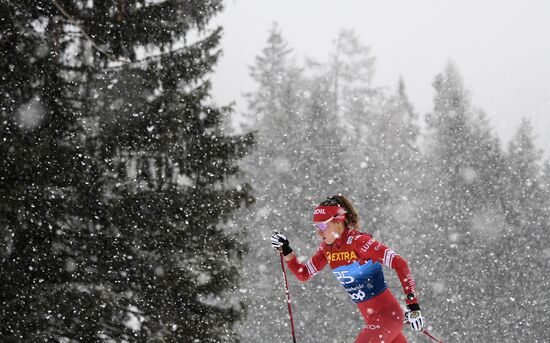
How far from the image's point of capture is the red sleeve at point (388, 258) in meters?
6.51

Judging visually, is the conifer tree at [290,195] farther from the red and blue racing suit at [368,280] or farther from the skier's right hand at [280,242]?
the red and blue racing suit at [368,280]

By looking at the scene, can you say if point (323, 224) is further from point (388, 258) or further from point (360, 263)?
point (388, 258)

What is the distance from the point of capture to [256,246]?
26.1 metres

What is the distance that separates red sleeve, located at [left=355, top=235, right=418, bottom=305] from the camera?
6508 millimetres

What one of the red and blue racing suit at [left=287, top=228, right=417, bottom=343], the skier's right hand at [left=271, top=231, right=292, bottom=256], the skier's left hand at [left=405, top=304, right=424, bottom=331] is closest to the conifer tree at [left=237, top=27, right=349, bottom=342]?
the skier's right hand at [left=271, top=231, right=292, bottom=256]

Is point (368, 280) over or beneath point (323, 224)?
beneath

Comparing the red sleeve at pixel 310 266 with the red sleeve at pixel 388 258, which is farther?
the red sleeve at pixel 310 266

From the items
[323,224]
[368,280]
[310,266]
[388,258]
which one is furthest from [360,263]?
[310,266]

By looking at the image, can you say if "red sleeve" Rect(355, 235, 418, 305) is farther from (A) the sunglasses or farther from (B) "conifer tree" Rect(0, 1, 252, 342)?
(B) "conifer tree" Rect(0, 1, 252, 342)

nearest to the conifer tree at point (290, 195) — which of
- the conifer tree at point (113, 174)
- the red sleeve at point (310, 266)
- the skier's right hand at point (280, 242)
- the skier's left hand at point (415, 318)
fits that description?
the conifer tree at point (113, 174)

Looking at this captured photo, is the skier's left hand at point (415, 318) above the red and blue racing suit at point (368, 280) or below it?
below

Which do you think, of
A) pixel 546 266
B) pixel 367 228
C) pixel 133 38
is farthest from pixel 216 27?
pixel 546 266

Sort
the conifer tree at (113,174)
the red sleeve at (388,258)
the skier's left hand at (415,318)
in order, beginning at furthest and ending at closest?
the conifer tree at (113,174), the red sleeve at (388,258), the skier's left hand at (415,318)

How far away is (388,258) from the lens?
6.66 metres
